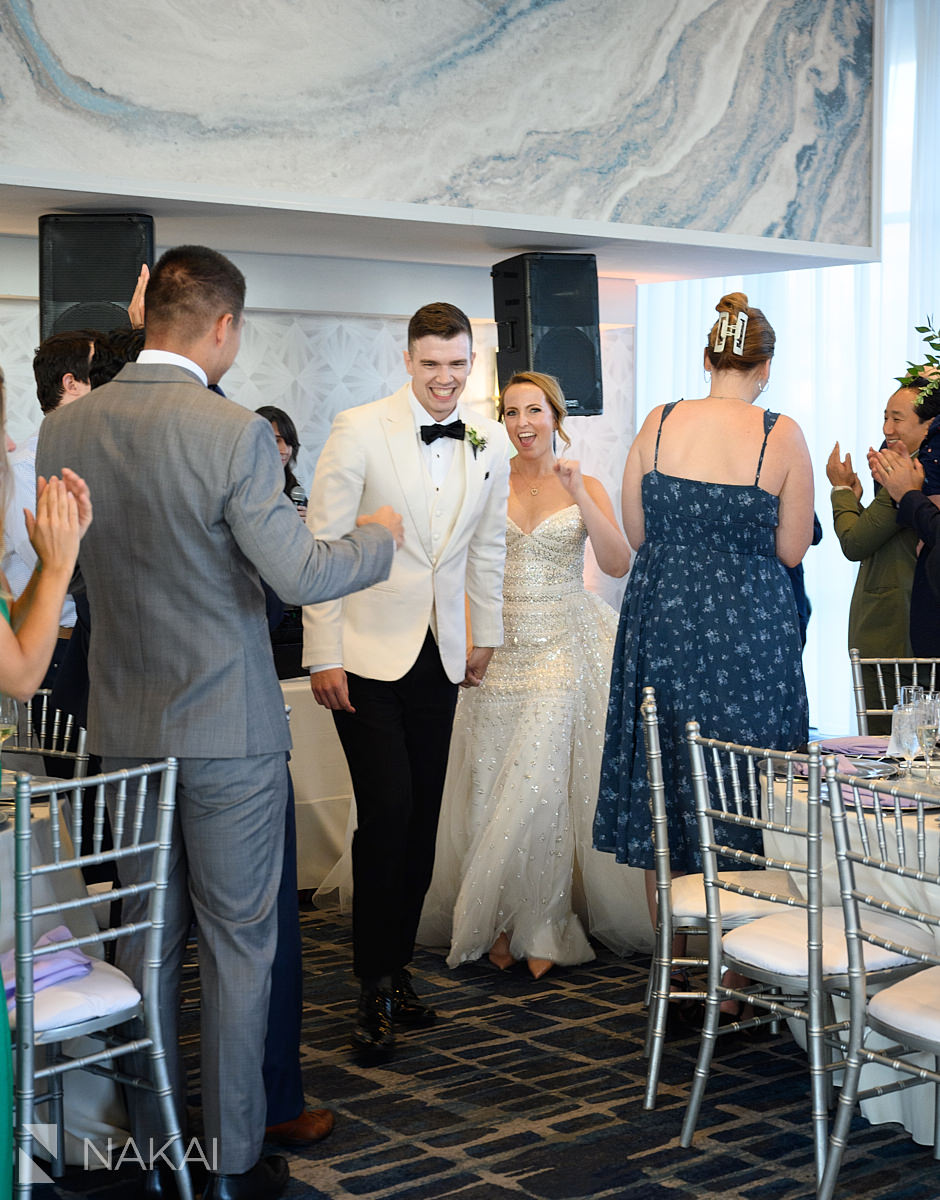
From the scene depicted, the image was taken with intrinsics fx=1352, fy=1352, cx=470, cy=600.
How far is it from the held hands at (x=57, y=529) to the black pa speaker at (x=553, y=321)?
12.9ft

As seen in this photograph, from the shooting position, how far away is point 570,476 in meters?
4.30

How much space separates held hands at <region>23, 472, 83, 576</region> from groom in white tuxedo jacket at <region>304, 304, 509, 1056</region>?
3.84ft

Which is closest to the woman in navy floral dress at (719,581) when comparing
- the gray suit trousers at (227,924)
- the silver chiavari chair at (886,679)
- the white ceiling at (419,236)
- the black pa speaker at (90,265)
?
the silver chiavari chair at (886,679)

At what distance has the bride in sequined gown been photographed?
4.20m

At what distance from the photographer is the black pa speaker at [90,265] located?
498cm

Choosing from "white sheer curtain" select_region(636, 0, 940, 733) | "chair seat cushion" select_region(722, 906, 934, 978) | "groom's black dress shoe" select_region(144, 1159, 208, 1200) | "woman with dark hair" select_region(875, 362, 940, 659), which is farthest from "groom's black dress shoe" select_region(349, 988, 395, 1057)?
"white sheer curtain" select_region(636, 0, 940, 733)

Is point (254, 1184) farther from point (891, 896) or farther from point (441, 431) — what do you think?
point (441, 431)

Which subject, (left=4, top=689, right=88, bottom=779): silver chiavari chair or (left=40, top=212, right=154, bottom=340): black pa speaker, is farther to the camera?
(left=40, top=212, right=154, bottom=340): black pa speaker

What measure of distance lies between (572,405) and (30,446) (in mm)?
2428

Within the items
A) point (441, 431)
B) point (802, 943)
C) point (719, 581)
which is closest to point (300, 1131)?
point (802, 943)

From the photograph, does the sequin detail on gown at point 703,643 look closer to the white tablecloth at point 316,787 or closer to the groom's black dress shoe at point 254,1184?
the groom's black dress shoe at point 254,1184

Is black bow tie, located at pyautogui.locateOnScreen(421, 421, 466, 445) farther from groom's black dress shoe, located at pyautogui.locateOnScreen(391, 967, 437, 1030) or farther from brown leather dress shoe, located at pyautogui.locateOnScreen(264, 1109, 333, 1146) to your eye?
brown leather dress shoe, located at pyautogui.locateOnScreen(264, 1109, 333, 1146)

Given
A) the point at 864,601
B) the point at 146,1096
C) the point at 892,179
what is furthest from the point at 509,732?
the point at 892,179

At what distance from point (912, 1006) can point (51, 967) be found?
1.55m
